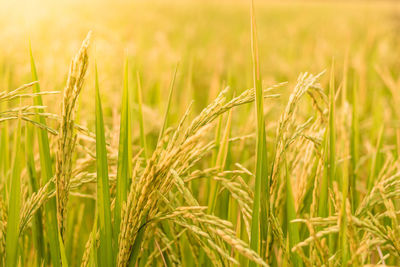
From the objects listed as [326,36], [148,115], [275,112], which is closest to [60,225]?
[148,115]

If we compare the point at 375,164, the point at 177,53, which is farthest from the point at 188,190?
the point at 177,53

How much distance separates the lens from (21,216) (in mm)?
896

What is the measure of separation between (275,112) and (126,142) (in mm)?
1966

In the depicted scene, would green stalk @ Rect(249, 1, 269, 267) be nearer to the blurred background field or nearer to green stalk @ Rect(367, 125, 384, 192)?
the blurred background field

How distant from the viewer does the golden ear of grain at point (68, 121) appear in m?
0.73

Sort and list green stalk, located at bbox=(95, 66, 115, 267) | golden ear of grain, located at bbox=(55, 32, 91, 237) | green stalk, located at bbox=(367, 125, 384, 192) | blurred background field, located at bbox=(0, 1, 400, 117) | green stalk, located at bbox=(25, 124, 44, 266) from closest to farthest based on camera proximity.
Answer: golden ear of grain, located at bbox=(55, 32, 91, 237)
green stalk, located at bbox=(95, 66, 115, 267)
green stalk, located at bbox=(25, 124, 44, 266)
green stalk, located at bbox=(367, 125, 384, 192)
blurred background field, located at bbox=(0, 1, 400, 117)

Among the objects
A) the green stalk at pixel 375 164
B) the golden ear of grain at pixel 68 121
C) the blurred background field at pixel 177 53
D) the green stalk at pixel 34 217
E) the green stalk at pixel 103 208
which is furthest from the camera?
the blurred background field at pixel 177 53

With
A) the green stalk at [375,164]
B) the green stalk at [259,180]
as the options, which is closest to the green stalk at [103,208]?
the green stalk at [259,180]

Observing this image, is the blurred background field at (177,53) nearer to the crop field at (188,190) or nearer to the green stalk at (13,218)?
the crop field at (188,190)

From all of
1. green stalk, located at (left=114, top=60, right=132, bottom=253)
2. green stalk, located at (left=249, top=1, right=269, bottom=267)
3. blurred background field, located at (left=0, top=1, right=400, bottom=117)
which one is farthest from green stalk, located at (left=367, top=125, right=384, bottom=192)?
green stalk, located at (left=114, top=60, right=132, bottom=253)

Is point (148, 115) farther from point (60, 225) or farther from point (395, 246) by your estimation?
point (395, 246)

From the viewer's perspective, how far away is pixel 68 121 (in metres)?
0.75

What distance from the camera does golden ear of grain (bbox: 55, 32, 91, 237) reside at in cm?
73

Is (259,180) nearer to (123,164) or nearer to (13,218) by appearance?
(123,164)
